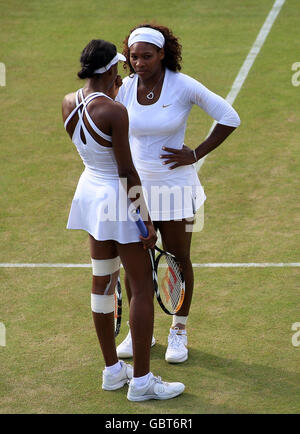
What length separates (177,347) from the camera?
5.63m

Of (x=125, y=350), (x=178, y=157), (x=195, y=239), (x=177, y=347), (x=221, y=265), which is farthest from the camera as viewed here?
(x=195, y=239)

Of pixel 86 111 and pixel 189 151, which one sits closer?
pixel 86 111

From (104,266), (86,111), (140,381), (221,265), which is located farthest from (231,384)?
(86,111)

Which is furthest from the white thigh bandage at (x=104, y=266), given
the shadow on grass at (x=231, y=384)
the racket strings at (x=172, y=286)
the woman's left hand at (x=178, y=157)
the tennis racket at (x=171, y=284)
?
the shadow on grass at (x=231, y=384)

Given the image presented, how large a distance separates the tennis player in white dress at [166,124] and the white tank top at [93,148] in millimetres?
576

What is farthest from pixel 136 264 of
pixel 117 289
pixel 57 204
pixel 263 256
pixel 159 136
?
pixel 57 204

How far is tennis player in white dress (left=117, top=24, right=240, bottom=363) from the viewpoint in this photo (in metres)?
5.27

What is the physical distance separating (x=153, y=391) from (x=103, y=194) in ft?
4.21

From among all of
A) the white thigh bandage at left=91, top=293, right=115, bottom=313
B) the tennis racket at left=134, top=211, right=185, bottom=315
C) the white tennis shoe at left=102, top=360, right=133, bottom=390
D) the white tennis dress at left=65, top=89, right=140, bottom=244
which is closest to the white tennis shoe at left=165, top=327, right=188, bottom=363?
the tennis racket at left=134, top=211, right=185, bottom=315

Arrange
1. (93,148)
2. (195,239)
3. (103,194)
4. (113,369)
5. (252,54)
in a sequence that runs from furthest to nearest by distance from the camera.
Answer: (252,54) < (195,239) < (113,369) < (103,194) < (93,148)

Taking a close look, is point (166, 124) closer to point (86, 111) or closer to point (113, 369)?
point (86, 111)

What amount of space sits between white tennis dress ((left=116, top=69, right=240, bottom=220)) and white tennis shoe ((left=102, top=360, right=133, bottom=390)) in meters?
1.02

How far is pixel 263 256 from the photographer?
694 cm
